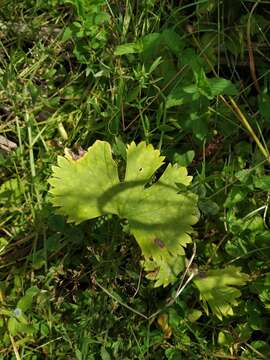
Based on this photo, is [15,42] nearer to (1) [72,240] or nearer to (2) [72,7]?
(2) [72,7]

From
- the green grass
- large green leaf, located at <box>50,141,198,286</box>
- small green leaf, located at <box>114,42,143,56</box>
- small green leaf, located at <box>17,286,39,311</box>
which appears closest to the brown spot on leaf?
large green leaf, located at <box>50,141,198,286</box>

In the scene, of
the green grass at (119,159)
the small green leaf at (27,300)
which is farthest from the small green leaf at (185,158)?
the small green leaf at (27,300)

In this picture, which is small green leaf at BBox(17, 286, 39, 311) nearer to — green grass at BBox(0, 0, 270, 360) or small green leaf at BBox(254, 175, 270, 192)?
green grass at BBox(0, 0, 270, 360)

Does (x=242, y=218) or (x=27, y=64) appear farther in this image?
(x=27, y=64)

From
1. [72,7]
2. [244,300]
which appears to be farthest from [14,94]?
[244,300]

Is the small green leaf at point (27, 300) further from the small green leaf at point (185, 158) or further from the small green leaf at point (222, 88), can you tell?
the small green leaf at point (222, 88)
